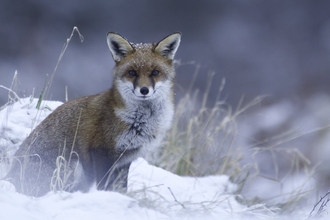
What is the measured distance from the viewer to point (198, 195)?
535 cm

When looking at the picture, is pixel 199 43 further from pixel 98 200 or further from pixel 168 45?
pixel 98 200

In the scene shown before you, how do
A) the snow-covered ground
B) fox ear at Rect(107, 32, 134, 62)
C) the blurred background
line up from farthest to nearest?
the blurred background → fox ear at Rect(107, 32, 134, 62) → the snow-covered ground

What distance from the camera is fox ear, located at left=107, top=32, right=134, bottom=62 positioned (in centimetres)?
465

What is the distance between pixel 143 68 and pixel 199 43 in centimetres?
1010

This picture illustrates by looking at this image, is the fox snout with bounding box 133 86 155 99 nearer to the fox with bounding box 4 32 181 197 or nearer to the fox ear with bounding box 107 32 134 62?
the fox with bounding box 4 32 181 197

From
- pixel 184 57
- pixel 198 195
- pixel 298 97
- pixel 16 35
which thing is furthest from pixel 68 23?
pixel 198 195

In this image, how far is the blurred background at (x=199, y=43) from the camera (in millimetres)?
12477

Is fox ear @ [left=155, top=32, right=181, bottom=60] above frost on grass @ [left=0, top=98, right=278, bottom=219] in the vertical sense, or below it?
above

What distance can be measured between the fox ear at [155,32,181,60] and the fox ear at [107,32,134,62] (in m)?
0.24

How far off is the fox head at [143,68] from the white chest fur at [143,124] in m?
0.09

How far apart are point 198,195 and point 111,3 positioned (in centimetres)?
1093

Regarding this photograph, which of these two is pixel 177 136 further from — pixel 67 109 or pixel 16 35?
pixel 16 35

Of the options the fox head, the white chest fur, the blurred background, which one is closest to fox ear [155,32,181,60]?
the fox head

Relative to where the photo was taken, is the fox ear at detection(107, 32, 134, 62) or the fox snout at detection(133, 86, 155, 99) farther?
the fox ear at detection(107, 32, 134, 62)
